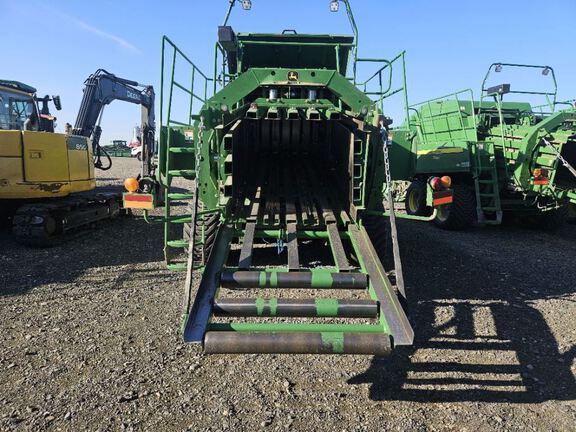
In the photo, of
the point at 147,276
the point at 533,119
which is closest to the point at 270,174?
the point at 147,276

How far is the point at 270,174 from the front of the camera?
19.3 ft

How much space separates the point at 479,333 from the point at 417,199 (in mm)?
5683

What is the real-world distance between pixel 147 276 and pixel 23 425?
2638mm

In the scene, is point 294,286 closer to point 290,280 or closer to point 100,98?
point 290,280

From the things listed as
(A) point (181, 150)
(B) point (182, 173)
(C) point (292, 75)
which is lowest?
(B) point (182, 173)

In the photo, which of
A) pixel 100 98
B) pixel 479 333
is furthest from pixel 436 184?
pixel 100 98

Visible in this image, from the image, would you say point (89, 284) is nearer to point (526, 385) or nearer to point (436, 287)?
point (436, 287)

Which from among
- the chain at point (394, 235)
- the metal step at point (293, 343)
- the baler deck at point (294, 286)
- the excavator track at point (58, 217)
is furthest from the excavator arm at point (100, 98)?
the metal step at point (293, 343)

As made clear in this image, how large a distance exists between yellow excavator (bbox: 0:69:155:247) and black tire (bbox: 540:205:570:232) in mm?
7910

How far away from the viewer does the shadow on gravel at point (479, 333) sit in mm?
2883

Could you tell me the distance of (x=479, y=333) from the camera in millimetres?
3654

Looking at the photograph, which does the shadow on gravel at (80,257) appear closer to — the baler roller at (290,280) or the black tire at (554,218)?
the baler roller at (290,280)

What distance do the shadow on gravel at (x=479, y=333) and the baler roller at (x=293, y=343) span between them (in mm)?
488

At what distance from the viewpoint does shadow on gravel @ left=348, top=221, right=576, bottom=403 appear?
288cm
